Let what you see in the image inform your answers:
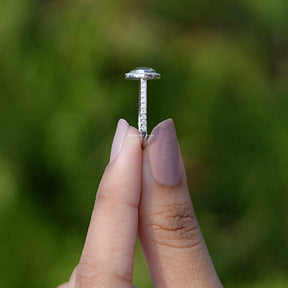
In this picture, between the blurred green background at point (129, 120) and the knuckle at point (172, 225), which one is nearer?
the knuckle at point (172, 225)

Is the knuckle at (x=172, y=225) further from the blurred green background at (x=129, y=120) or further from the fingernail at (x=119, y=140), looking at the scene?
the blurred green background at (x=129, y=120)

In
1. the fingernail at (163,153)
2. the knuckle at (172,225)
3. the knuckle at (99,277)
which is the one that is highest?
the fingernail at (163,153)

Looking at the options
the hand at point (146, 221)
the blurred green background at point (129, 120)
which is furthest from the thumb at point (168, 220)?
the blurred green background at point (129, 120)

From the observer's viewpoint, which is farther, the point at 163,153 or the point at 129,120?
the point at 129,120

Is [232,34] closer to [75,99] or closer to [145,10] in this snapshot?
[145,10]

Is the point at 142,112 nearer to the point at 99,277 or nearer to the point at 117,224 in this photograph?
the point at 117,224

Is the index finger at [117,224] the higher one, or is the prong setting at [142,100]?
the prong setting at [142,100]

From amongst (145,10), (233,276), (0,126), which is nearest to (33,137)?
(0,126)

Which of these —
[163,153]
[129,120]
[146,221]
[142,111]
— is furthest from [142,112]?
[129,120]
